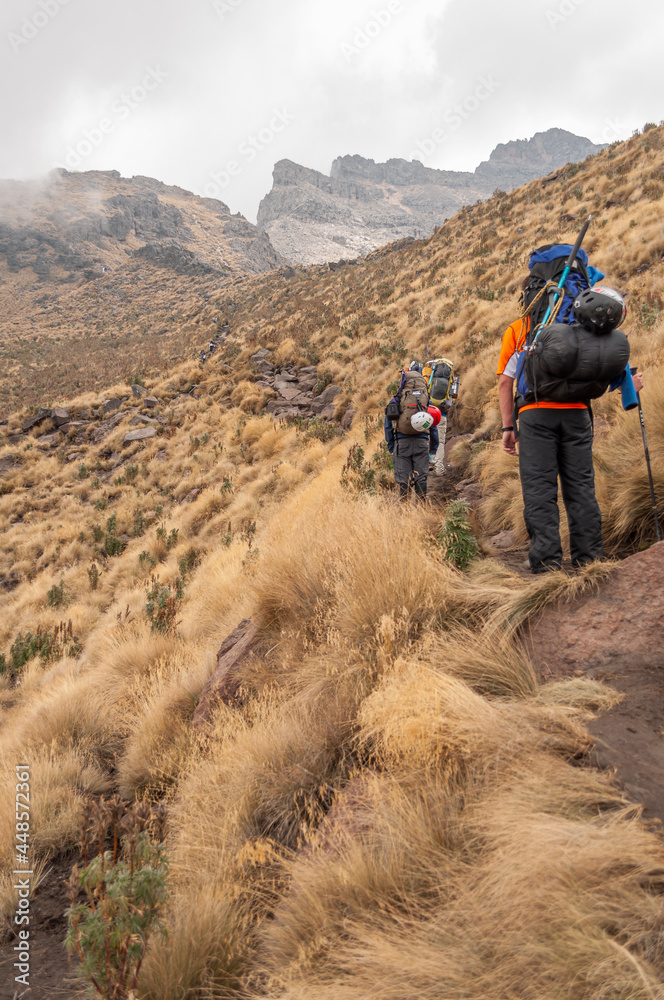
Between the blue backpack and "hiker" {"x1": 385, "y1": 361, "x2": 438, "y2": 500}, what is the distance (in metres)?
2.56

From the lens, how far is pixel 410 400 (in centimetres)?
595

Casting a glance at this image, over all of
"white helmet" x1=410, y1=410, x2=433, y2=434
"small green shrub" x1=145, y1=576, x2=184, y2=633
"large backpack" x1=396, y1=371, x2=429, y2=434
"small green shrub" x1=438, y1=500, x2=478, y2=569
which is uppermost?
"large backpack" x1=396, y1=371, x2=429, y2=434

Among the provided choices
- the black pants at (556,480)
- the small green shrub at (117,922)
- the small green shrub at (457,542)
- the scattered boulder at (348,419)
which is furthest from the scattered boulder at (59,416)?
the small green shrub at (117,922)

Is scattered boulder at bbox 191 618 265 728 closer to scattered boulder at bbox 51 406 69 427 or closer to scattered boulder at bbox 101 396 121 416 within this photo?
scattered boulder at bbox 101 396 121 416

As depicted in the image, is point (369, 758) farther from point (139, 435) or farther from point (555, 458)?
point (139, 435)

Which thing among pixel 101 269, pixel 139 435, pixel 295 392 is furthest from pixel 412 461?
pixel 101 269

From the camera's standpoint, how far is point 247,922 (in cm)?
174

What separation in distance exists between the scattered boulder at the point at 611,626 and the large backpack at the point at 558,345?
1051 mm

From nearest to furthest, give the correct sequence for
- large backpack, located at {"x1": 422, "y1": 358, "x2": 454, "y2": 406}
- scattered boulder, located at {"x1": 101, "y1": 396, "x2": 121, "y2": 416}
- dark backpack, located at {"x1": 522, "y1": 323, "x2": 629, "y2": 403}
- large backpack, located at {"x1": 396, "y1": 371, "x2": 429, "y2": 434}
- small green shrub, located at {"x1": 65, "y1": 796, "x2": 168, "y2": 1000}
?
small green shrub, located at {"x1": 65, "y1": 796, "x2": 168, "y2": 1000} < dark backpack, located at {"x1": 522, "y1": 323, "x2": 629, "y2": 403} < large backpack, located at {"x1": 396, "y1": 371, "x2": 429, "y2": 434} < large backpack, located at {"x1": 422, "y1": 358, "x2": 454, "y2": 406} < scattered boulder, located at {"x1": 101, "y1": 396, "x2": 121, "y2": 416}

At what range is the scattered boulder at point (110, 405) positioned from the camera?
61.4 feet

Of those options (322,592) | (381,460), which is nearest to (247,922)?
(322,592)

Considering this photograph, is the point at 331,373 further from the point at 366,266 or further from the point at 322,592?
the point at 366,266

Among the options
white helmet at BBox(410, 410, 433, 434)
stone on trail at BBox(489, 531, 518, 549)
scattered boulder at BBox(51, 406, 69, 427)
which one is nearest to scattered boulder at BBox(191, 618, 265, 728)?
stone on trail at BBox(489, 531, 518, 549)

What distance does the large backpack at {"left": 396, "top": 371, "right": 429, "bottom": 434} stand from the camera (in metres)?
5.89
